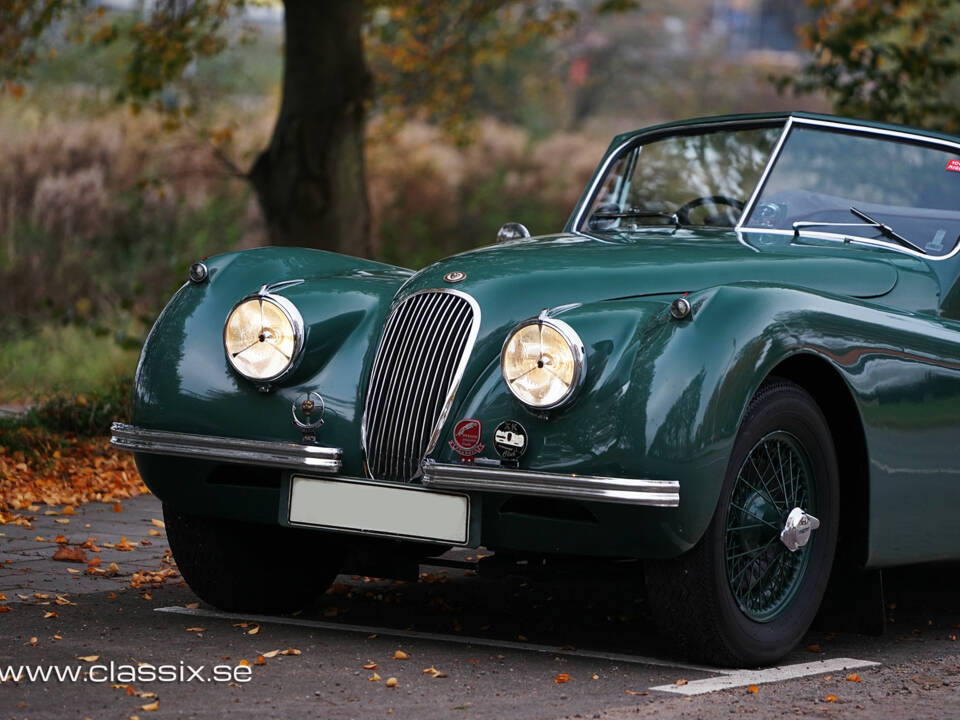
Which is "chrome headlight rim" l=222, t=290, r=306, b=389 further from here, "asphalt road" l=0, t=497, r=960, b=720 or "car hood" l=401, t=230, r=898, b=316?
"asphalt road" l=0, t=497, r=960, b=720

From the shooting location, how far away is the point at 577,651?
4887 mm

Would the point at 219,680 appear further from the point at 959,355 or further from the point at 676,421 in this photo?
the point at 959,355

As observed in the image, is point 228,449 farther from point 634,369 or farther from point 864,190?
point 864,190

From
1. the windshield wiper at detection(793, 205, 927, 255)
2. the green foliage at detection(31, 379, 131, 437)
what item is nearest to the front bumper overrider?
the windshield wiper at detection(793, 205, 927, 255)

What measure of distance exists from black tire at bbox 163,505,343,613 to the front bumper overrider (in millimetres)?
343

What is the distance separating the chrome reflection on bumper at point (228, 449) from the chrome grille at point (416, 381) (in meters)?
0.15

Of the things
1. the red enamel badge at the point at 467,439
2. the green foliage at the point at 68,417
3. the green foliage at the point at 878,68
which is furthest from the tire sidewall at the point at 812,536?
the green foliage at the point at 878,68

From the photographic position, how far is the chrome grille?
4703mm

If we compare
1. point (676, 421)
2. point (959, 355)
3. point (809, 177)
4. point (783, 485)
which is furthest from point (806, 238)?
point (676, 421)

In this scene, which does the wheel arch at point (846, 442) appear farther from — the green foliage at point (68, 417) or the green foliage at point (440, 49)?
the green foliage at point (440, 49)

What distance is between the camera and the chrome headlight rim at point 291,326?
4.91m

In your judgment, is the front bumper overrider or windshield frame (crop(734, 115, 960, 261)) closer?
the front bumper overrider

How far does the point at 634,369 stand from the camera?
4.39 meters

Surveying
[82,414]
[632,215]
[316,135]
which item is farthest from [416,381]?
[316,135]
